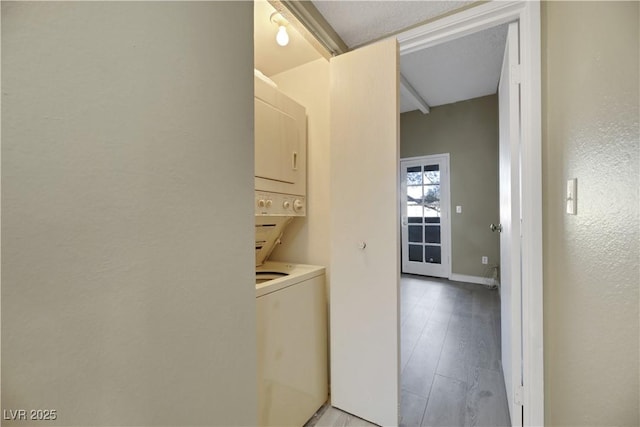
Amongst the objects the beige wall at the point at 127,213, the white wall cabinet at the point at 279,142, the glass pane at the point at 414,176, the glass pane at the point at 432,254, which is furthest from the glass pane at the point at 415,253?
the beige wall at the point at 127,213

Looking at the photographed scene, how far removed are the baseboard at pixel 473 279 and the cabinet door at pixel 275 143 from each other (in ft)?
11.8

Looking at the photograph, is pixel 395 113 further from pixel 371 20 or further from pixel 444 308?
pixel 444 308

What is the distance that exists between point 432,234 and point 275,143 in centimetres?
375

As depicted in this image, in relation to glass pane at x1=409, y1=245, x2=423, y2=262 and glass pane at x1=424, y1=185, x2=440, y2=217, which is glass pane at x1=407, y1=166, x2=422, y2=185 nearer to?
glass pane at x1=424, y1=185, x2=440, y2=217

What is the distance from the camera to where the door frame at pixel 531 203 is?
1.18 metres

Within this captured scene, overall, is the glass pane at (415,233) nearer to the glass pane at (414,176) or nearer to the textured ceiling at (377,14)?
the glass pane at (414,176)

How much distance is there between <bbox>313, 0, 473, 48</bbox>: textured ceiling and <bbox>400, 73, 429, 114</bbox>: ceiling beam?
74.9 inches

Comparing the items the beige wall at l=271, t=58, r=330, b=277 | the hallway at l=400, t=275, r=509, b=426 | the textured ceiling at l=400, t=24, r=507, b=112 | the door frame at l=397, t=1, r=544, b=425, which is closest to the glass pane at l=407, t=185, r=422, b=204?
the textured ceiling at l=400, t=24, r=507, b=112

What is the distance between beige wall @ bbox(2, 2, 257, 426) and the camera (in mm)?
417

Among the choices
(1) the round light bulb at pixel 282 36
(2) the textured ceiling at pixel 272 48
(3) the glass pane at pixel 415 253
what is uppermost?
(2) the textured ceiling at pixel 272 48

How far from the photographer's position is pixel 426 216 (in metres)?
4.50

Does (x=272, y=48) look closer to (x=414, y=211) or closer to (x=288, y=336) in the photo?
(x=288, y=336)

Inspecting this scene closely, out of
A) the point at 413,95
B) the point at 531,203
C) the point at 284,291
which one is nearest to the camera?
the point at 531,203

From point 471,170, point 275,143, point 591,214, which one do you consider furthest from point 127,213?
point 471,170
